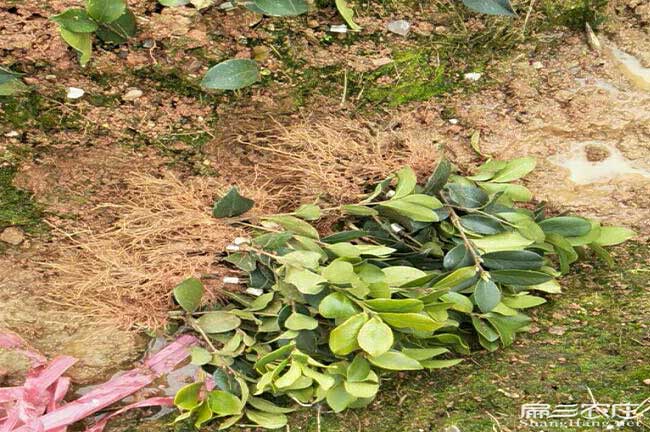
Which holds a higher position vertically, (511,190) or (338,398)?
(511,190)

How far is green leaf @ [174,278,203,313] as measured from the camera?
1.52 m

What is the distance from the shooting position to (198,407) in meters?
1.39

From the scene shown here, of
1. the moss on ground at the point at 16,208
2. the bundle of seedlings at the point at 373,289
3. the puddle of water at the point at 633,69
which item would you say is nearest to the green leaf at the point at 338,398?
the bundle of seedlings at the point at 373,289

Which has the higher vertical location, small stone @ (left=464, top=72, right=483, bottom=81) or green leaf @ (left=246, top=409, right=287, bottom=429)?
small stone @ (left=464, top=72, right=483, bottom=81)

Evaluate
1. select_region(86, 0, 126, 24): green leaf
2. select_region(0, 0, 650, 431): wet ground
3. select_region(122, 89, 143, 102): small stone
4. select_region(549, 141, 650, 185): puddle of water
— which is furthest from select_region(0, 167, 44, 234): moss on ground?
select_region(549, 141, 650, 185): puddle of water

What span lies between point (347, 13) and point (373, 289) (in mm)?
693

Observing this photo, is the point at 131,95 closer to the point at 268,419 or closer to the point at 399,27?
the point at 399,27

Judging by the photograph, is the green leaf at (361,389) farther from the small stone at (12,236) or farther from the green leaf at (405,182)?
the small stone at (12,236)

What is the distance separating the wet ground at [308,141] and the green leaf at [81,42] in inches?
3.0

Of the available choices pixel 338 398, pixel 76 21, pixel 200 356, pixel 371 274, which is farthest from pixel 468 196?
pixel 76 21

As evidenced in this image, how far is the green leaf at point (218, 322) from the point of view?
153 centimetres

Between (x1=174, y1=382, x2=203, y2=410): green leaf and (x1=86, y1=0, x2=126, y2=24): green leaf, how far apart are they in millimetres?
Answer: 754

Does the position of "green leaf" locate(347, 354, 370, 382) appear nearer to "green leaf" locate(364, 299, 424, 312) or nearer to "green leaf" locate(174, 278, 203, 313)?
"green leaf" locate(364, 299, 424, 312)

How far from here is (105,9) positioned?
5.15 ft
